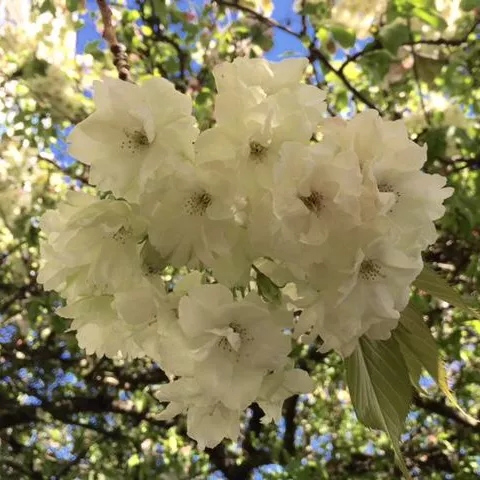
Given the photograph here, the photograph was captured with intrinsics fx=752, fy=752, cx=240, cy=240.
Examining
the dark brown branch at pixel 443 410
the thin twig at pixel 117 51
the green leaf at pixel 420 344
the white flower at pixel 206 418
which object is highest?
the dark brown branch at pixel 443 410

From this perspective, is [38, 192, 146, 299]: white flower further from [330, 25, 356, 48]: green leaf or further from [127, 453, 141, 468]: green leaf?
[127, 453, 141, 468]: green leaf

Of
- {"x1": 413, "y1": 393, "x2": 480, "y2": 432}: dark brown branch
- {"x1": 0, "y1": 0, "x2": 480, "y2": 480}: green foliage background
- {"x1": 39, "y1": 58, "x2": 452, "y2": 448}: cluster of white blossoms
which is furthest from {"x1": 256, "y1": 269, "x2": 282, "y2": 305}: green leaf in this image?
{"x1": 413, "y1": 393, "x2": 480, "y2": 432}: dark brown branch

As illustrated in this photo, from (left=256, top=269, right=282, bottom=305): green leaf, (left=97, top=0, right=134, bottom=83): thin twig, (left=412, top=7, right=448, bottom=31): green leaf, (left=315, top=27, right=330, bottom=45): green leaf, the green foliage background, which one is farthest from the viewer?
the green foliage background

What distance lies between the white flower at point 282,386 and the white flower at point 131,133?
0.76ft

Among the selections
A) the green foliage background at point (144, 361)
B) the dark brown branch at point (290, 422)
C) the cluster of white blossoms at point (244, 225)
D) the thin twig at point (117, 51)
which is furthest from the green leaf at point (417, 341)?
the dark brown branch at point (290, 422)

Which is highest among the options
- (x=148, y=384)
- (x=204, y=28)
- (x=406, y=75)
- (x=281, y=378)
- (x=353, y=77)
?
(x=204, y=28)

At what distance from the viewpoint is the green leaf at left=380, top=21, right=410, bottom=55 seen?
1.98 m

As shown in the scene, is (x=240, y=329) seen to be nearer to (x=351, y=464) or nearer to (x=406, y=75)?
(x=406, y=75)

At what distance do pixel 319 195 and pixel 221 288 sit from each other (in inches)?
5.4

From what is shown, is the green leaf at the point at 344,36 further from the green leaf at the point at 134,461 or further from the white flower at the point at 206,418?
the green leaf at the point at 134,461

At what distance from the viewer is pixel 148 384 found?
303 cm

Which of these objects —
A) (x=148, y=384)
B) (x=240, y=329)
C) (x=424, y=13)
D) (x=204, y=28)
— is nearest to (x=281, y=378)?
(x=240, y=329)

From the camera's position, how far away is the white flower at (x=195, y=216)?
0.69m

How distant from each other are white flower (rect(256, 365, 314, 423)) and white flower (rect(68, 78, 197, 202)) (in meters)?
0.23
